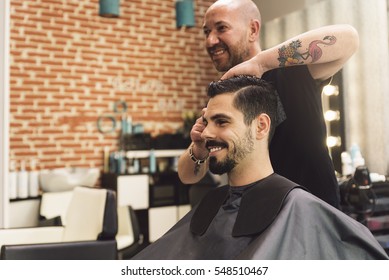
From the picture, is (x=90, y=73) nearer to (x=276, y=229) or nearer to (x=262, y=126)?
(x=262, y=126)

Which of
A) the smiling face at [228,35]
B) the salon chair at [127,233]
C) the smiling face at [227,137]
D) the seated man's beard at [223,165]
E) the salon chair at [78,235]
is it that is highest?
the smiling face at [228,35]

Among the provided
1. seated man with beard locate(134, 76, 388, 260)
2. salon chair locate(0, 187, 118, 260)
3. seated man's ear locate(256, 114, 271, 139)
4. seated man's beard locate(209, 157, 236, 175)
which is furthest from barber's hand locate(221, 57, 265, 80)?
salon chair locate(0, 187, 118, 260)

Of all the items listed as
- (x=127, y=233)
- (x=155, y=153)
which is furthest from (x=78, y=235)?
(x=155, y=153)

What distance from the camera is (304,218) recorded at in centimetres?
126

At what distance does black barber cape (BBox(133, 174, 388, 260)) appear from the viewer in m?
1.24

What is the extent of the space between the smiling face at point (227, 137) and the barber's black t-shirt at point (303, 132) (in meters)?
0.21

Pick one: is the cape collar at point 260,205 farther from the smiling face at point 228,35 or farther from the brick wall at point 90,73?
the brick wall at point 90,73

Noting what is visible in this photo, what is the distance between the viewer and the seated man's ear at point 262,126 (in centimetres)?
138

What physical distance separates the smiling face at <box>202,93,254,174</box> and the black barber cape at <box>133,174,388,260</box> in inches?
4.8

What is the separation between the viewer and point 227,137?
136 cm

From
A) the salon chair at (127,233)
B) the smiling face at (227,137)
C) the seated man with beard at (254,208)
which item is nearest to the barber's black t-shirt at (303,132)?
the seated man with beard at (254,208)

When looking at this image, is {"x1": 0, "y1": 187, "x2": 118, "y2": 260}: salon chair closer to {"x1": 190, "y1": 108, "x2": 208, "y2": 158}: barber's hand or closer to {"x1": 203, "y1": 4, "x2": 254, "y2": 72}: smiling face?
{"x1": 190, "y1": 108, "x2": 208, "y2": 158}: barber's hand
